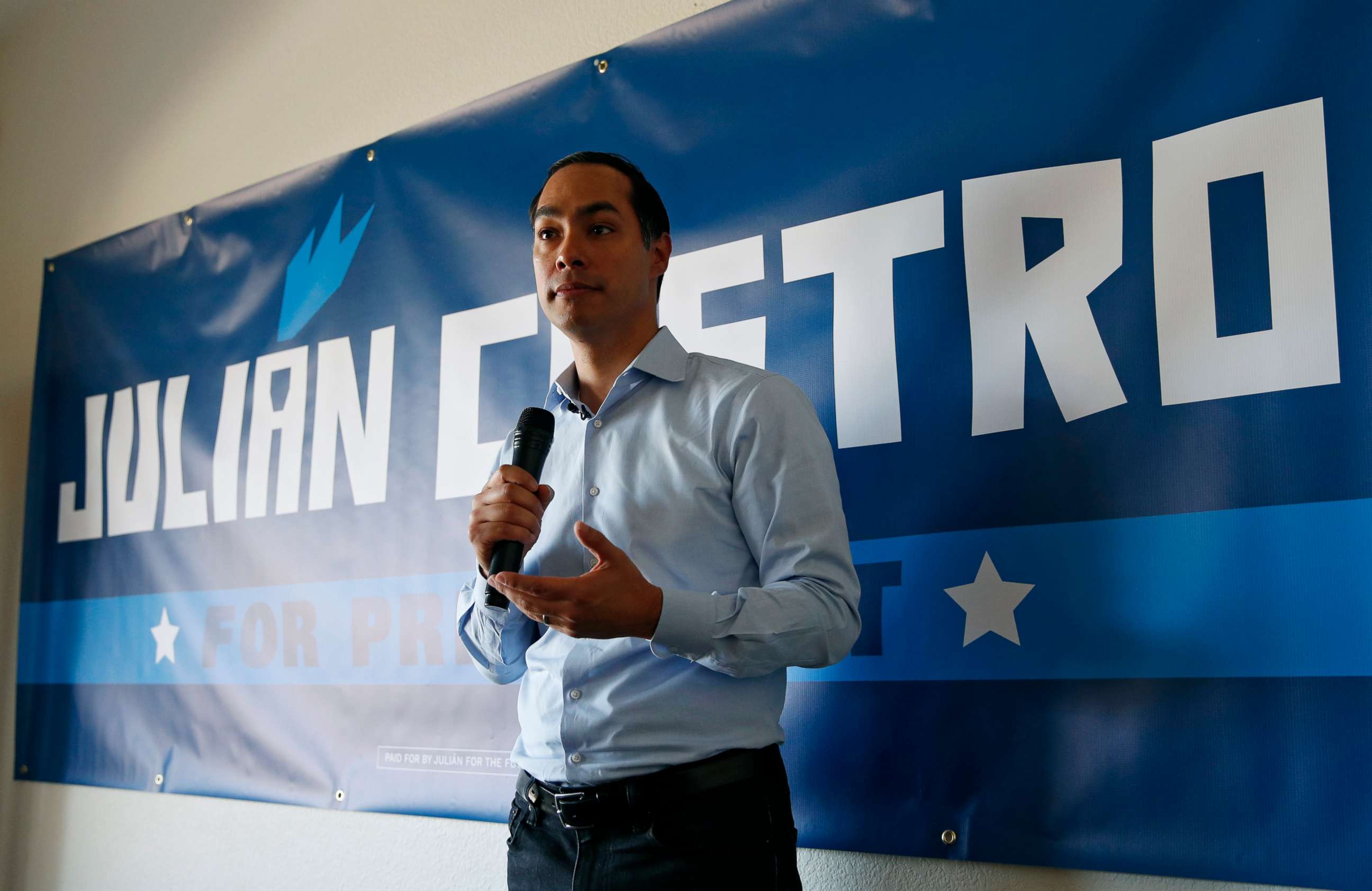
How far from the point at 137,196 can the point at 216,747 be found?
1547 mm

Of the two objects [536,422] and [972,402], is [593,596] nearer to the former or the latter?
[536,422]

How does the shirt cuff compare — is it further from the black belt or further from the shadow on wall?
the shadow on wall

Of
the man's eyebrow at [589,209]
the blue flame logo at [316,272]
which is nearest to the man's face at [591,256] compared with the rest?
the man's eyebrow at [589,209]

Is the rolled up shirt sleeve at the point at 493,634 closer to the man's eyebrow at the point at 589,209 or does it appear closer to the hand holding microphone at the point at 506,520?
the hand holding microphone at the point at 506,520

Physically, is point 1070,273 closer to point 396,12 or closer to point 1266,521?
point 1266,521

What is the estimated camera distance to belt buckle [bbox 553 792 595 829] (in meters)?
1.14

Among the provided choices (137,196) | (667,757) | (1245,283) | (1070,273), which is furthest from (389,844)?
(137,196)

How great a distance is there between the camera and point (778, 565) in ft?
3.76

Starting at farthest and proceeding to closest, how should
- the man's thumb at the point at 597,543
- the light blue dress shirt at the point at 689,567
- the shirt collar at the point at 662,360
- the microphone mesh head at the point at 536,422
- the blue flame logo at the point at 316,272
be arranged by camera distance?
1. the blue flame logo at the point at 316,272
2. the shirt collar at the point at 662,360
3. the microphone mesh head at the point at 536,422
4. the light blue dress shirt at the point at 689,567
5. the man's thumb at the point at 597,543

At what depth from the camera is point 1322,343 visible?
1.16 m

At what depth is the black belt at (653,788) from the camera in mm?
1116

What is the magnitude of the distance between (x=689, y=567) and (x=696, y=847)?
0.31 metres

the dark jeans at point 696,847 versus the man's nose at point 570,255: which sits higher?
the man's nose at point 570,255

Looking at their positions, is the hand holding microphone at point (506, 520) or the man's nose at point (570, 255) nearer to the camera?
the hand holding microphone at point (506, 520)
